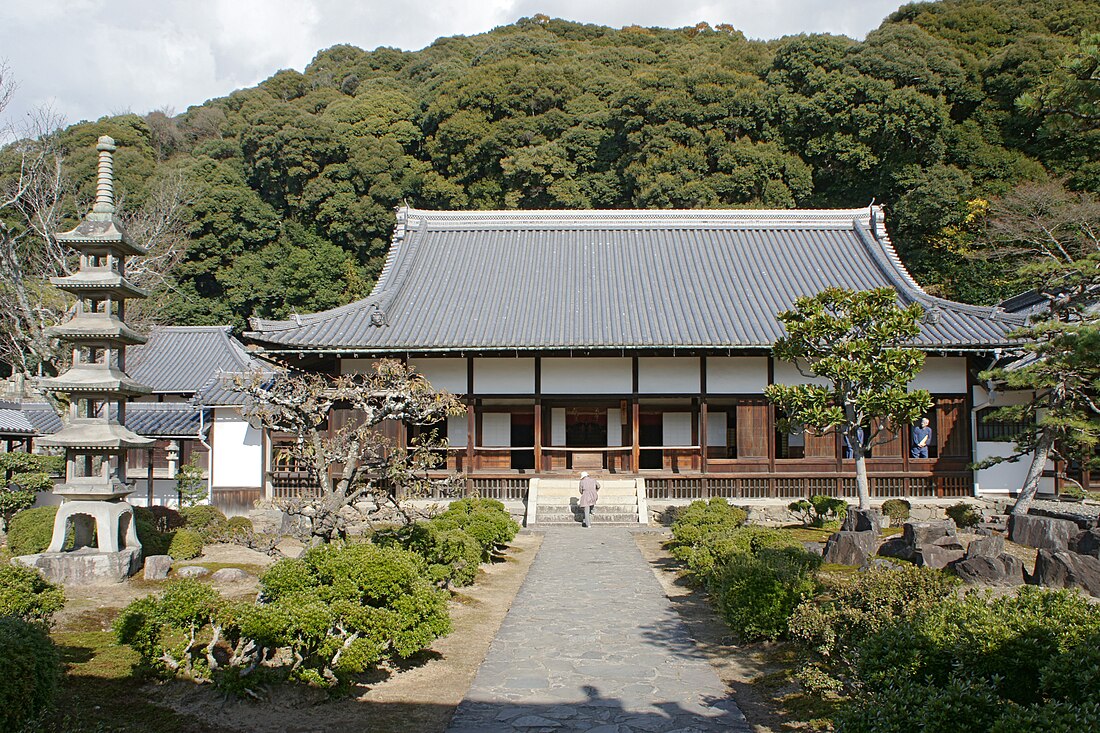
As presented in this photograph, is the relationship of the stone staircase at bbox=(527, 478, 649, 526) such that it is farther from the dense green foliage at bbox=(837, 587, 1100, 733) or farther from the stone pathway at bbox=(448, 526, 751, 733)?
the dense green foliage at bbox=(837, 587, 1100, 733)

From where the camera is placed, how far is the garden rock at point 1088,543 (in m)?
13.4

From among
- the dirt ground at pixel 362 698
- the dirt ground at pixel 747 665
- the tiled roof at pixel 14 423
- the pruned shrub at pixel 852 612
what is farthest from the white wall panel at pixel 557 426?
the pruned shrub at pixel 852 612

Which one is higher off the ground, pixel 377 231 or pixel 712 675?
pixel 377 231

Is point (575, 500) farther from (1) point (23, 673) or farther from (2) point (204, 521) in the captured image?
(1) point (23, 673)

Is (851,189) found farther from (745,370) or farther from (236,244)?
(236,244)

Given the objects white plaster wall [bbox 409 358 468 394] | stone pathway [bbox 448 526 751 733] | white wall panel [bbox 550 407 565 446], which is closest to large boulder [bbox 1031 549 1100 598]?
stone pathway [bbox 448 526 751 733]

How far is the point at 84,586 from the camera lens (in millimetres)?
13164

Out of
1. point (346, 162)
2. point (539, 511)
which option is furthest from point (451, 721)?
point (346, 162)

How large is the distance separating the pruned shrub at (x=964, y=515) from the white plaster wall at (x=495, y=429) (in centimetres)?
1180

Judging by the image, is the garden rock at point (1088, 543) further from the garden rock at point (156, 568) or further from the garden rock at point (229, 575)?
the garden rock at point (156, 568)

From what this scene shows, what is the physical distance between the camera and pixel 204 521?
60.2 ft

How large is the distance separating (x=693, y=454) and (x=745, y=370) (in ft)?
9.49

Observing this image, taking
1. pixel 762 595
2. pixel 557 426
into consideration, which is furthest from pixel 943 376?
pixel 762 595

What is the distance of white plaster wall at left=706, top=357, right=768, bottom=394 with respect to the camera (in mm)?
22531
